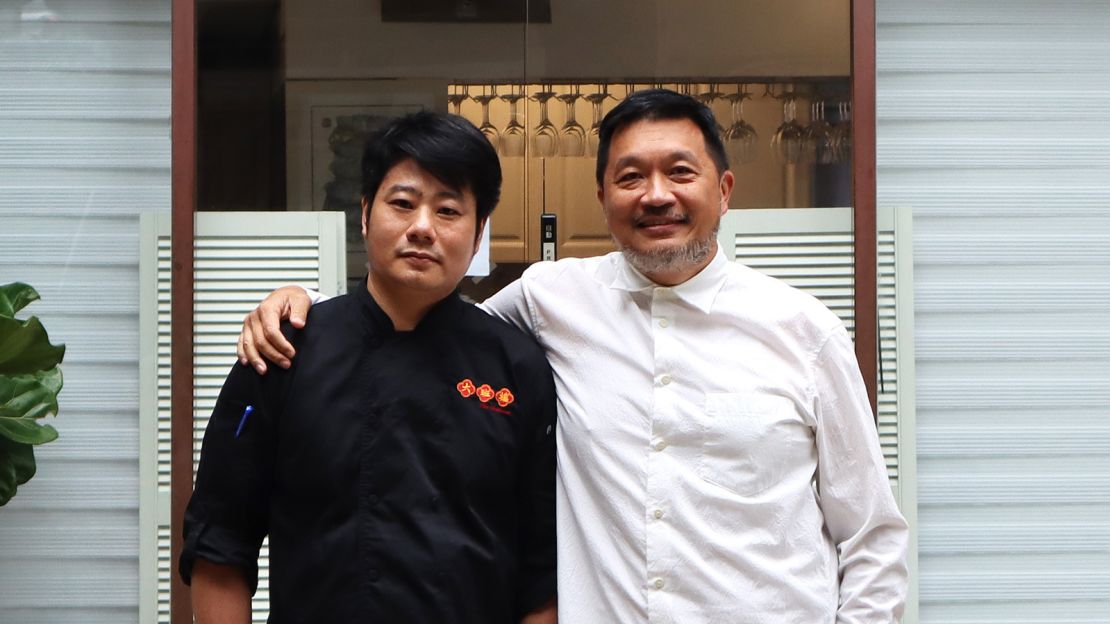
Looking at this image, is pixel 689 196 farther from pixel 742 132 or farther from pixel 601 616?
pixel 742 132

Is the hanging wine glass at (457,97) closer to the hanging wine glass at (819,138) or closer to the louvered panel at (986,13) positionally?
the hanging wine glass at (819,138)

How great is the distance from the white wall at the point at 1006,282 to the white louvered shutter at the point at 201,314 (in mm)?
1805

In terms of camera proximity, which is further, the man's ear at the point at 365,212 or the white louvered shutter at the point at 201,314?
the white louvered shutter at the point at 201,314

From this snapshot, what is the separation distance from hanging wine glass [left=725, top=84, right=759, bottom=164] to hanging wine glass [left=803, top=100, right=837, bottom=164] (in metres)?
0.16

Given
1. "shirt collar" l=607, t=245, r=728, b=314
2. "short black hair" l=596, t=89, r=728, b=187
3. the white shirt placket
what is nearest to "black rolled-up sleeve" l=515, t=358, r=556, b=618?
the white shirt placket

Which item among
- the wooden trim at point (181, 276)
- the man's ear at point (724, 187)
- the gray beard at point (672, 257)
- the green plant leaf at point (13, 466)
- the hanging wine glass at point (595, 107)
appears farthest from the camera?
the hanging wine glass at point (595, 107)

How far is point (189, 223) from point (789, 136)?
5.84 ft

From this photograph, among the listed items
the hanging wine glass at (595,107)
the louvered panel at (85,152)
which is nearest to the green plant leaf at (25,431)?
the louvered panel at (85,152)

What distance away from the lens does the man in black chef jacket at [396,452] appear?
1978 millimetres

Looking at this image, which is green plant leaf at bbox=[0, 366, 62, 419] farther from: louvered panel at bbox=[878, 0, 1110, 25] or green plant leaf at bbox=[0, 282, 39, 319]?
louvered panel at bbox=[878, 0, 1110, 25]

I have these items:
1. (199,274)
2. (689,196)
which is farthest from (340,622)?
(199,274)

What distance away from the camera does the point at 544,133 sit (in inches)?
161

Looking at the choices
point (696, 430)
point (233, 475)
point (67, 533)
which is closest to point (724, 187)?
point (696, 430)

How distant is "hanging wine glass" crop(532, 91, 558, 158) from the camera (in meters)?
4.07
